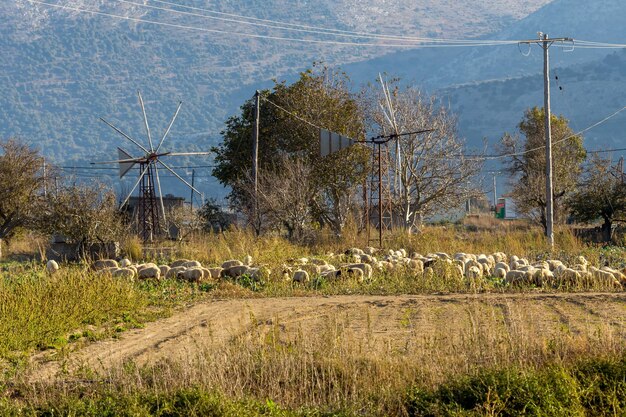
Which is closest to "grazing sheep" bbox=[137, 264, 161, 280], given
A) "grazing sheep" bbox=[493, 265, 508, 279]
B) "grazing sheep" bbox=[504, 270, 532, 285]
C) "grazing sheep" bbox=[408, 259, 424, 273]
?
"grazing sheep" bbox=[408, 259, 424, 273]

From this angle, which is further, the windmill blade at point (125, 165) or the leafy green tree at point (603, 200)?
the leafy green tree at point (603, 200)

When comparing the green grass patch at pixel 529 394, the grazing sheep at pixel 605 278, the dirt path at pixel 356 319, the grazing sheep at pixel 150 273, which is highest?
the grazing sheep at pixel 150 273

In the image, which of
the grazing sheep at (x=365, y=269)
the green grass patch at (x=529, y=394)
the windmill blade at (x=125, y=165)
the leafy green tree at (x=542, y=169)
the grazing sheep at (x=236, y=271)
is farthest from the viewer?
the leafy green tree at (x=542, y=169)

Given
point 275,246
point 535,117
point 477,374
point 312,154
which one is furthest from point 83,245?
point 535,117

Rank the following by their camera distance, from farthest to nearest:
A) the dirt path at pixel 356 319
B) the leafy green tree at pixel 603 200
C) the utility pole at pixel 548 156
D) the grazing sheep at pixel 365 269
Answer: the leafy green tree at pixel 603 200 → the utility pole at pixel 548 156 → the grazing sheep at pixel 365 269 → the dirt path at pixel 356 319

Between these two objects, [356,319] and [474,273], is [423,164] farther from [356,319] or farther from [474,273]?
[356,319]

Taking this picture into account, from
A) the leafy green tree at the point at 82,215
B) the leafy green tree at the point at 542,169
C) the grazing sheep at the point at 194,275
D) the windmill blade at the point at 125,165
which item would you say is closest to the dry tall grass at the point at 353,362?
the grazing sheep at the point at 194,275

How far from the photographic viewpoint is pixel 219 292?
63.2 ft

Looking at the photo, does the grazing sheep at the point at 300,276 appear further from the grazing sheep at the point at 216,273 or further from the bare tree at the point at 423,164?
the bare tree at the point at 423,164

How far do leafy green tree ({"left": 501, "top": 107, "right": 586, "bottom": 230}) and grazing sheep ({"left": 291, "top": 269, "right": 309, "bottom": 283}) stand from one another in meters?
26.8

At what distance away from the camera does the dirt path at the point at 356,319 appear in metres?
12.6

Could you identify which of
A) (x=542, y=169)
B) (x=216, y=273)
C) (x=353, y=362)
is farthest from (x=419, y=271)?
(x=542, y=169)

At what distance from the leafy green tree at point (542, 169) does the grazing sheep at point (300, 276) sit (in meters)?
26.8

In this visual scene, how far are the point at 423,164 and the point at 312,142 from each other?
5.06m
